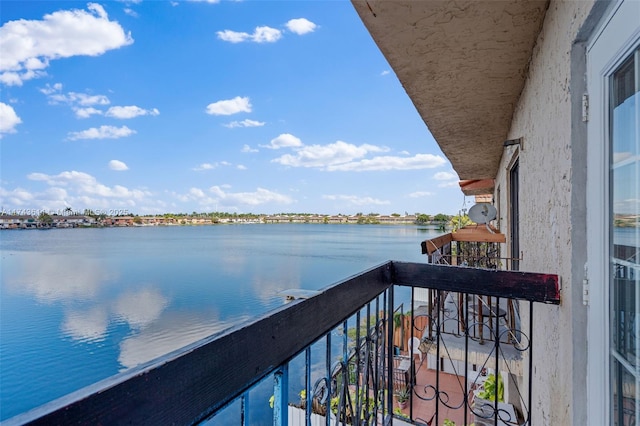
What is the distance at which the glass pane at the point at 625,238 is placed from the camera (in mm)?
861

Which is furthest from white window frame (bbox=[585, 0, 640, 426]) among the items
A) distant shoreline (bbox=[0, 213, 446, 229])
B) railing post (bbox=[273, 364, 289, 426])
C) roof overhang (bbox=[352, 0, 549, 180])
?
distant shoreline (bbox=[0, 213, 446, 229])

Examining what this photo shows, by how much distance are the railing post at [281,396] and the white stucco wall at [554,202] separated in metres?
1.10

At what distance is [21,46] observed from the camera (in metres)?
19.2

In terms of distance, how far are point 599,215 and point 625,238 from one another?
Result: 0.57ft

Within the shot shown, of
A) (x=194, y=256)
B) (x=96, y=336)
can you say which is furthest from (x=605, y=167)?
(x=194, y=256)

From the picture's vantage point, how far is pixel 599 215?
1.07m

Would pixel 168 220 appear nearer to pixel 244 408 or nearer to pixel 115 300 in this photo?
pixel 115 300

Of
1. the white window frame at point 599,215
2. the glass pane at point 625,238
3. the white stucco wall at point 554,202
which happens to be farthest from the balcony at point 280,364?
the glass pane at point 625,238

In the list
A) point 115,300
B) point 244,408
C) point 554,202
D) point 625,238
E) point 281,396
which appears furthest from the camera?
point 115,300

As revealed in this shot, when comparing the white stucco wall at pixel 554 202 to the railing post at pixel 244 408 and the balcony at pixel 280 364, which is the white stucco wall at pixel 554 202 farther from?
the railing post at pixel 244 408

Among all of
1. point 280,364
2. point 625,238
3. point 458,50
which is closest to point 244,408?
point 280,364

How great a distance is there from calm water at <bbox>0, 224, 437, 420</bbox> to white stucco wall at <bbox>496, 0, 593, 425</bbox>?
5224 millimetres

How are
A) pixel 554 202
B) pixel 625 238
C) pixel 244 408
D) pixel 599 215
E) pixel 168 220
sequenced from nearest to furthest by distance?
pixel 244 408 → pixel 625 238 → pixel 599 215 → pixel 554 202 → pixel 168 220

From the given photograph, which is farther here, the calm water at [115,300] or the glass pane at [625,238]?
the calm water at [115,300]
